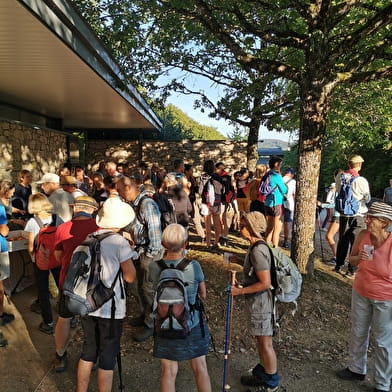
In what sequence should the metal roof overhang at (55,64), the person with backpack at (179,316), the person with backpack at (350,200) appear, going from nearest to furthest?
the person with backpack at (179,316)
the metal roof overhang at (55,64)
the person with backpack at (350,200)

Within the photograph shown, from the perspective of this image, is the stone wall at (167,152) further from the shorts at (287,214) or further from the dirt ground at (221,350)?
the dirt ground at (221,350)

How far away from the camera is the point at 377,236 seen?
302 centimetres

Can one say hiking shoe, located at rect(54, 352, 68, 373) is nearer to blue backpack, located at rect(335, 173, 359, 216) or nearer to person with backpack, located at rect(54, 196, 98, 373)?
person with backpack, located at rect(54, 196, 98, 373)

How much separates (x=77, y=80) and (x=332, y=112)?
6.25 meters

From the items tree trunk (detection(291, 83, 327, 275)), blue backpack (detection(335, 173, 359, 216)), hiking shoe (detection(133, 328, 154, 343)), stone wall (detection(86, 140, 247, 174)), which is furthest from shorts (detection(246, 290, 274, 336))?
stone wall (detection(86, 140, 247, 174))

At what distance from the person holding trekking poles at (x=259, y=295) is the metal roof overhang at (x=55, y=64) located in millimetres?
2967

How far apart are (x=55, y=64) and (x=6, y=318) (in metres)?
3.80

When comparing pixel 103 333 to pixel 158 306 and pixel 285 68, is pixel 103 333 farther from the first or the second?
pixel 285 68

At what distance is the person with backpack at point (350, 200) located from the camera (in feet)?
18.8

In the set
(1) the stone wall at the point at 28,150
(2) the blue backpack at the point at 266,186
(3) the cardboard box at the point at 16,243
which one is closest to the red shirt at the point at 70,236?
(3) the cardboard box at the point at 16,243

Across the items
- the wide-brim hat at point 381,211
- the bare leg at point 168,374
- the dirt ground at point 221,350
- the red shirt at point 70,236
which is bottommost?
the dirt ground at point 221,350

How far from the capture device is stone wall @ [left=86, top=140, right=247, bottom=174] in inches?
622

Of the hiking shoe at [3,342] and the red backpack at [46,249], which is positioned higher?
the red backpack at [46,249]

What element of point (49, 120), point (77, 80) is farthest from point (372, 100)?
point (49, 120)
